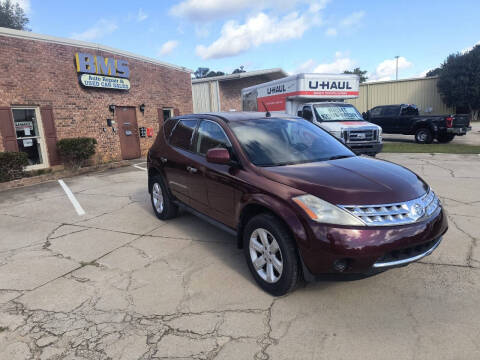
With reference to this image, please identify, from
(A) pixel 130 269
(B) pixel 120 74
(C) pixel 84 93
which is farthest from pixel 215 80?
(A) pixel 130 269

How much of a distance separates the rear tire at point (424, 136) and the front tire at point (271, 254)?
14740mm

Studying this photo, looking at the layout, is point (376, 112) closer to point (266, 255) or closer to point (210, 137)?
point (210, 137)

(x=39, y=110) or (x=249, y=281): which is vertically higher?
(x=39, y=110)

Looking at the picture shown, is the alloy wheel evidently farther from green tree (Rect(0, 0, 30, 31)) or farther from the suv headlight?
green tree (Rect(0, 0, 30, 31))

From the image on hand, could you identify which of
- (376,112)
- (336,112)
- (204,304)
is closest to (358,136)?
(336,112)

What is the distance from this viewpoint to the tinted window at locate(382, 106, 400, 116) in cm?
1688

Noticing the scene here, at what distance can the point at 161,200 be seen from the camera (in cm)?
531

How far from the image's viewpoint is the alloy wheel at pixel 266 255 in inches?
115

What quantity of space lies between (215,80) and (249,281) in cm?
1962

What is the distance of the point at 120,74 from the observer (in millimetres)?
12852

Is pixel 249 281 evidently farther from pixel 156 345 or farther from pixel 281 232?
pixel 156 345

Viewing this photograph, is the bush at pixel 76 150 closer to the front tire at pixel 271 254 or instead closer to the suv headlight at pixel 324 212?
the front tire at pixel 271 254

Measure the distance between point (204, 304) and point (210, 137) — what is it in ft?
6.48

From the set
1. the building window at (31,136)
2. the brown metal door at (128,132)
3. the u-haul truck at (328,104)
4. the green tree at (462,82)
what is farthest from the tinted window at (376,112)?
the green tree at (462,82)
